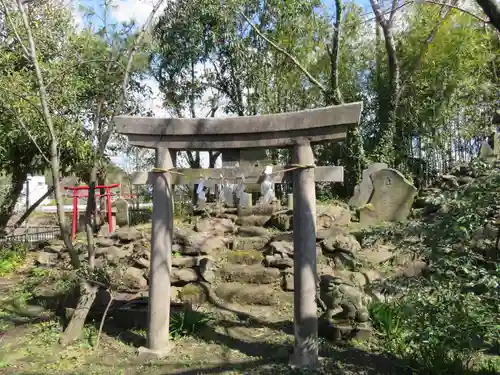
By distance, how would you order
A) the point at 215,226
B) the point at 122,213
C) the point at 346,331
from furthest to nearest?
the point at 122,213 < the point at 215,226 < the point at 346,331

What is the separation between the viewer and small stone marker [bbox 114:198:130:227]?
13.3 meters

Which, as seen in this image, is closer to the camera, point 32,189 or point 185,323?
point 185,323

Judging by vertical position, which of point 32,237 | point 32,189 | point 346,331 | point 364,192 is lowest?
point 346,331

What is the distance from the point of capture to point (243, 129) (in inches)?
180

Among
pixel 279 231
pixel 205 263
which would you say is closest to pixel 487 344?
pixel 205 263

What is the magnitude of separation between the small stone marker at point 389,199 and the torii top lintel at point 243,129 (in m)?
5.81

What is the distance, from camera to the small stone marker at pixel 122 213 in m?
13.3

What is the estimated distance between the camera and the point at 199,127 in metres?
4.71

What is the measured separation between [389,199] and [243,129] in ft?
20.3

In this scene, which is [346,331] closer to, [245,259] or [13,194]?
[245,259]

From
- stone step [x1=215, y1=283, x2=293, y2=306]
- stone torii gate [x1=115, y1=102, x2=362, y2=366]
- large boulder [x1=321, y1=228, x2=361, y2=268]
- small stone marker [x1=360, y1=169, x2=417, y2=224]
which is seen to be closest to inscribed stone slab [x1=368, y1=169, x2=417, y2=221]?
small stone marker [x1=360, y1=169, x2=417, y2=224]

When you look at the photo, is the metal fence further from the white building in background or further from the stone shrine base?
the stone shrine base

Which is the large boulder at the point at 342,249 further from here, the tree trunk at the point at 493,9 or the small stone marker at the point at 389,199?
the tree trunk at the point at 493,9

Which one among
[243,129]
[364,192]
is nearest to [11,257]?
[243,129]
